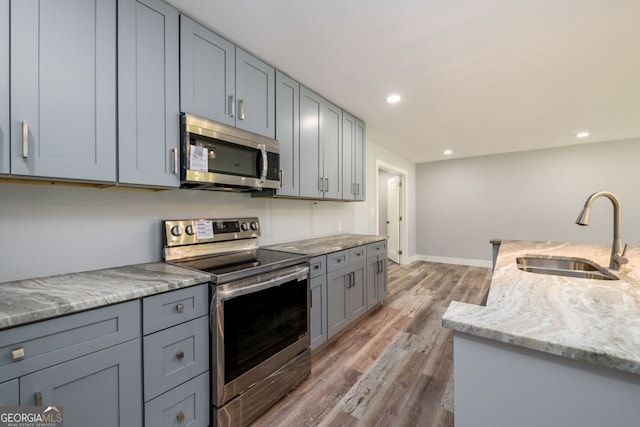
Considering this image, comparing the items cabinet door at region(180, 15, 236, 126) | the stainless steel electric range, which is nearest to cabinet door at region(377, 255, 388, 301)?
the stainless steel electric range

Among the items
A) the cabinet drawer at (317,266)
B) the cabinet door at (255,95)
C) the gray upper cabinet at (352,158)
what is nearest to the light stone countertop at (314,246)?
the cabinet drawer at (317,266)

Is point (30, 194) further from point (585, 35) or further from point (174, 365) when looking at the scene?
point (585, 35)

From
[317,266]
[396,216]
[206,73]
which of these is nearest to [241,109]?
[206,73]

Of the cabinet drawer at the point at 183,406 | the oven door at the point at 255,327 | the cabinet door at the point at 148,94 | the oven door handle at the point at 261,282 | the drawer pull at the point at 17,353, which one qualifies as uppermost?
the cabinet door at the point at 148,94

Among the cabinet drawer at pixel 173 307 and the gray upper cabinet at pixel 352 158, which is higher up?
the gray upper cabinet at pixel 352 158

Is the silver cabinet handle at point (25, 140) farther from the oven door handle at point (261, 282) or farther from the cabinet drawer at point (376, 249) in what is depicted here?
the cabinet drawer at point (376, 249)

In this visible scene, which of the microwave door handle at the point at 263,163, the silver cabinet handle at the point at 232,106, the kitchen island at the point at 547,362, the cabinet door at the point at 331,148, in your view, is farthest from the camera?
the cabinet door at the point at 331,148

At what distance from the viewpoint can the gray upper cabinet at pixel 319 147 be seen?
8.21ft

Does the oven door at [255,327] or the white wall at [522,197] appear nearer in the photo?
the oven door at [255,327]

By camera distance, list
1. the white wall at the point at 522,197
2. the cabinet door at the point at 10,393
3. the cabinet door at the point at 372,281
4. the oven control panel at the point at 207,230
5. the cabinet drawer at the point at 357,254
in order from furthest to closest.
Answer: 1. the white wall at the point at 522,197
2. the cabinet door at the point at 372,281
3. the cabinet drawer at the point at 357,254
4. the oven control panel at the point at 207,230
5. the cabinet door at the point at 10,393

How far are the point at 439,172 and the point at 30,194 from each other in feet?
21.0

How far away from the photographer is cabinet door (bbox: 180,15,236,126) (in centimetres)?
160

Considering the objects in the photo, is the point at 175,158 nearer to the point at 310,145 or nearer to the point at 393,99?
the point at 310,145

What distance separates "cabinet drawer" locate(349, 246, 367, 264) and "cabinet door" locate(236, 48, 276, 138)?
1.38 metres
